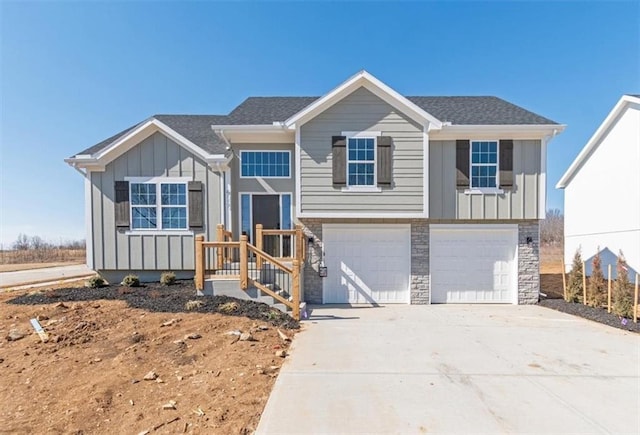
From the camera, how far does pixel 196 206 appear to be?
8430 millimetres

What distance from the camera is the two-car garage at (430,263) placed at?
837 centimetres

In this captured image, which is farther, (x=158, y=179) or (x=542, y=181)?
(x=158, y=179)

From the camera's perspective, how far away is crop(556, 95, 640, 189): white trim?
33.6 ft

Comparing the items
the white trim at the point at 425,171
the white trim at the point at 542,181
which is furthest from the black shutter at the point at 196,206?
the white trim at the point at 542,181

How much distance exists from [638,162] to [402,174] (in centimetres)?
893

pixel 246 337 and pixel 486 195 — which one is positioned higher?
pixel 486 195

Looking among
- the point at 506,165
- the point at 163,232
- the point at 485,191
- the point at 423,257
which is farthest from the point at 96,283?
the point at 506,165

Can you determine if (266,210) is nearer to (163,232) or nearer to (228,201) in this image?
(228,201)

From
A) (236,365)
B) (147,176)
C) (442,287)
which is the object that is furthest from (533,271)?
(147,176)

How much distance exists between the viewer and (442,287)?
27.6 feet

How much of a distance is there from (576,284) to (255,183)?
31.4 ft

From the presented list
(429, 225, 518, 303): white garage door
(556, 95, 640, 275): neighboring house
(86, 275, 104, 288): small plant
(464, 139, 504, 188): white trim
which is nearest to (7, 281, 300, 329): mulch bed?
(86, 275, 104, 288): small plant

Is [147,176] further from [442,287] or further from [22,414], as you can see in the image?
[442,287]

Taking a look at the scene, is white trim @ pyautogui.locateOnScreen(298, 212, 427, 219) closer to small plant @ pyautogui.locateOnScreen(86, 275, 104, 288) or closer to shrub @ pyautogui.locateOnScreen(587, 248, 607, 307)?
shrub @ pyautogui.locateOnScreen(587, 248, 607, 307)
